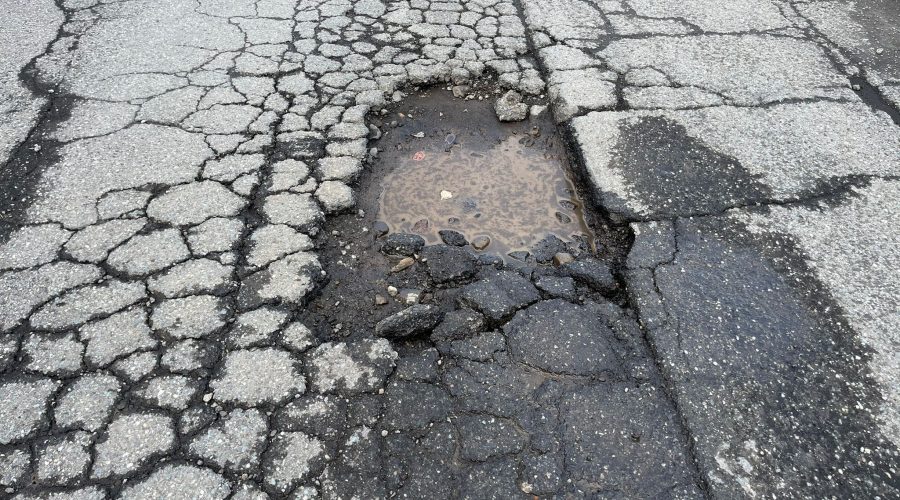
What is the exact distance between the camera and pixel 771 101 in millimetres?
3195

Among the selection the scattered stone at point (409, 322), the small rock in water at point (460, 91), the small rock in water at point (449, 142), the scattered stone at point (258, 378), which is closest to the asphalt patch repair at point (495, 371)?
the scattered stone at point (409, 322)

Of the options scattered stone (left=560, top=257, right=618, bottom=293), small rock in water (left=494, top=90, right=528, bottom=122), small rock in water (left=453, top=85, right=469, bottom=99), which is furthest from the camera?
small rock in water (left=453, top=85, right=469, bottom=99)

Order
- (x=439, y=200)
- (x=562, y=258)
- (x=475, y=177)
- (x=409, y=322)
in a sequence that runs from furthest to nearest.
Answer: (x=475, y=177) → (x=439, y=200) → (x=562, y=258) → (x=409, y=322)

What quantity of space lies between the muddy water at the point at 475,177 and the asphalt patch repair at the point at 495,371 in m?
0.08

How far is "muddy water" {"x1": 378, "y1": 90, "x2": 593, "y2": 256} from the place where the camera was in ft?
8.63

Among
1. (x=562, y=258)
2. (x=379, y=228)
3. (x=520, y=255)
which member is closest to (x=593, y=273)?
(x=562, y=258)

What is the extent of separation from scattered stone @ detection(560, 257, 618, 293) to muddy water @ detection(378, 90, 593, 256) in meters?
0.21

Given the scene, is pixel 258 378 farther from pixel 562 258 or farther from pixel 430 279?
pixel 562 258

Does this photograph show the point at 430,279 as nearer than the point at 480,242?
Yes

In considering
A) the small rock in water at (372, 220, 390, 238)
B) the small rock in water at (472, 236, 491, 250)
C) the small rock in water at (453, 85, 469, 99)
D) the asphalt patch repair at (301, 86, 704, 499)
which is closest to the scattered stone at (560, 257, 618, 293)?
the asphalt patch repair at (301, 86, 704, 499)

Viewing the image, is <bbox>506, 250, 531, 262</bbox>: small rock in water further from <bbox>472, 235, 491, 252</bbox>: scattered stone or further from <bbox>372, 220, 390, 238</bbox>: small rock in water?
<bbox>372, 220, 390, 238</bbox>: small rock in water

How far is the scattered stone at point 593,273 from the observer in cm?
229

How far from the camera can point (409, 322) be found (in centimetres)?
212

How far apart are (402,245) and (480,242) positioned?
34 cm
